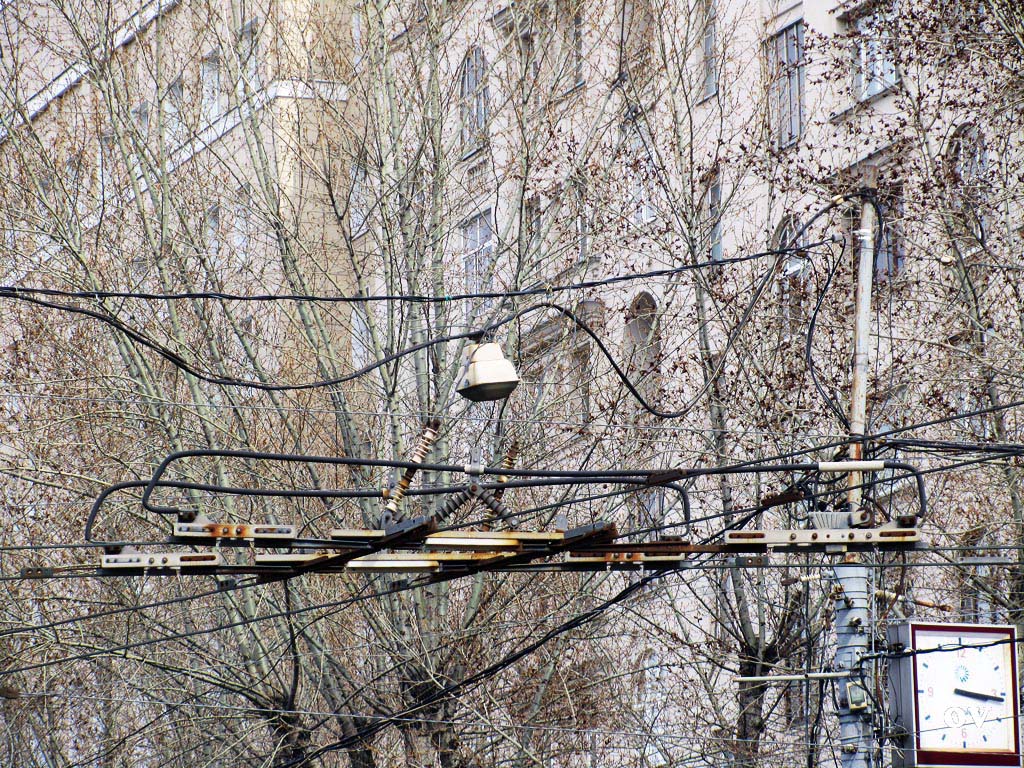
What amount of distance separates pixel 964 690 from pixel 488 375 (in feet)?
17.5

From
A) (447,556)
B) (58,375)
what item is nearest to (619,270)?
(58,375)

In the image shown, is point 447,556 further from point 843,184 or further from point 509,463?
point 843,184

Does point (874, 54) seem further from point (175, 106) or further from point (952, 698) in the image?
point (952, 698)

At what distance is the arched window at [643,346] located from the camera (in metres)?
18.5

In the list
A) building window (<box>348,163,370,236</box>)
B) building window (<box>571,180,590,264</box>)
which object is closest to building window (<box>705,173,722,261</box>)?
building window (<box>571,180,590,264</box>)

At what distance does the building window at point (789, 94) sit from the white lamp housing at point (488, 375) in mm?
11639

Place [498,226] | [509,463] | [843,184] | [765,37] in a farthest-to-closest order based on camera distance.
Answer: [765,37]
[498,226]
[843,184]
[509,463]

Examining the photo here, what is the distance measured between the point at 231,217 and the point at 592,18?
17.4 feet

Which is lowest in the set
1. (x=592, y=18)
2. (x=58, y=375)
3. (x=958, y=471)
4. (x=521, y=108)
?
(x=958, y=471)

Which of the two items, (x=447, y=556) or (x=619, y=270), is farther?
(x=619, y=270)

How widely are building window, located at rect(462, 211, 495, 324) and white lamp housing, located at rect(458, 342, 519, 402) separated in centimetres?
803

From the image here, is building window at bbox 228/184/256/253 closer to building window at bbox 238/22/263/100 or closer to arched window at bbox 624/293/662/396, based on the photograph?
building window at bbox 238/22/263/100

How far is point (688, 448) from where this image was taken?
18656 mm

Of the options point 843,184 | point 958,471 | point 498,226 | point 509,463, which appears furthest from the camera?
point 498,226
